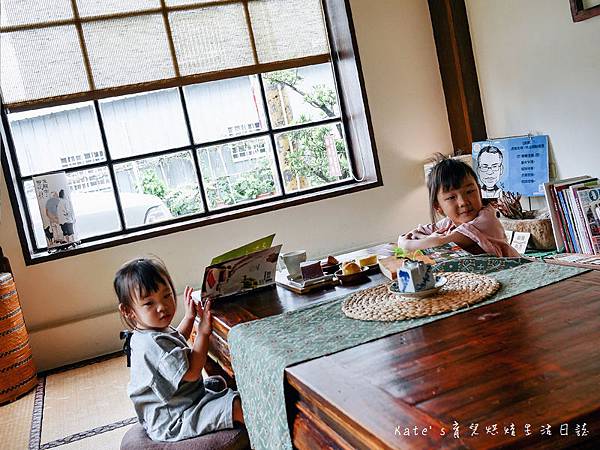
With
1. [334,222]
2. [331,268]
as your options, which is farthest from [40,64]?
[331,268]

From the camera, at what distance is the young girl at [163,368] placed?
1.98m

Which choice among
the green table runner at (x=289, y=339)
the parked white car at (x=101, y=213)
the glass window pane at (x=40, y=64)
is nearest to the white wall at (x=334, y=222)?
the parked white car at (x=101, y=213)

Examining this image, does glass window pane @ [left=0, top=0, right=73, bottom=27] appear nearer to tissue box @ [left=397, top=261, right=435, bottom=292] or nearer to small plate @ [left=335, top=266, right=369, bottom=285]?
small plate @ [left=335, top=266, right=369, bottom=285]

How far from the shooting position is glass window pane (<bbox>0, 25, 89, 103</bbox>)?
414 cm

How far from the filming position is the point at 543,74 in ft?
13.0

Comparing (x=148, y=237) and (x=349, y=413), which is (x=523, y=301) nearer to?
(x=349, y=413)

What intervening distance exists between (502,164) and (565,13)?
0.96m

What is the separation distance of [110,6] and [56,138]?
86 cm

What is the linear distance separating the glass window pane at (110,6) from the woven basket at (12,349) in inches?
63.6

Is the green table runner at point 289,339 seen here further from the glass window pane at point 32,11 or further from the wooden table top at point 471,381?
the glass window pane at point 32,11

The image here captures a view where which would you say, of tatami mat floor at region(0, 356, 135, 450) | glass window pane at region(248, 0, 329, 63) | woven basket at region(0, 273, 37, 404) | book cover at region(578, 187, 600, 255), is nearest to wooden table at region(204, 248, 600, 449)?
tatami mat floor at region(0, 356, 135, 450)

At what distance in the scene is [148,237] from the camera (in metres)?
4.32

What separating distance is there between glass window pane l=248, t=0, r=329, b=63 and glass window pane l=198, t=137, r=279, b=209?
0.58 metres

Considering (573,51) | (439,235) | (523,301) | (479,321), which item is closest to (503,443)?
(479,321)
